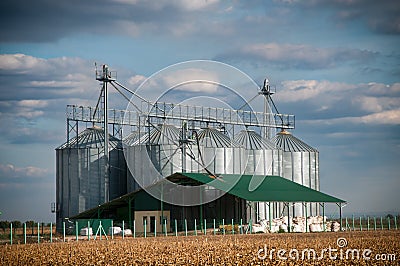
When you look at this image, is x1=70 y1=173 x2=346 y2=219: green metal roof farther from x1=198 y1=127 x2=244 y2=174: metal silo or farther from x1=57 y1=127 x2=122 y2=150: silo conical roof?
x1=57 y1=127 x2=122 y2=150: silo conical roof

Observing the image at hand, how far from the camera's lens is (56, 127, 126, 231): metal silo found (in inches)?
2842

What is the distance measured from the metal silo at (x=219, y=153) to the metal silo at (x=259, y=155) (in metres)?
1.81

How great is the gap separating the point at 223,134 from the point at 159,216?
12.9m

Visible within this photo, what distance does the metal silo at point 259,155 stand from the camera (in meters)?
76.8

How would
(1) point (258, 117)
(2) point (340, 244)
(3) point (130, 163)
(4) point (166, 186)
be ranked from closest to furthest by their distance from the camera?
(2) point (340, 244)
(4) point (166, 186)
(3) point (130, 163)
(1) point (258, 117)

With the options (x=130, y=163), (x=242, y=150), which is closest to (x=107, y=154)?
(x=130, y=163)

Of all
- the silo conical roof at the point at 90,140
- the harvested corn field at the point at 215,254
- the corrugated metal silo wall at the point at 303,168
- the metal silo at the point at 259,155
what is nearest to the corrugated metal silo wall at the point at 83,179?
the silo conical roof at the point at 90,140

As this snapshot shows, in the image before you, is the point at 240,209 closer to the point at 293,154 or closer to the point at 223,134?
the point at 223,134

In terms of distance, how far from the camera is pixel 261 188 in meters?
69.4

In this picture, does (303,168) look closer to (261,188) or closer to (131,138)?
(261,188)

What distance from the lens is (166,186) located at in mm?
67438

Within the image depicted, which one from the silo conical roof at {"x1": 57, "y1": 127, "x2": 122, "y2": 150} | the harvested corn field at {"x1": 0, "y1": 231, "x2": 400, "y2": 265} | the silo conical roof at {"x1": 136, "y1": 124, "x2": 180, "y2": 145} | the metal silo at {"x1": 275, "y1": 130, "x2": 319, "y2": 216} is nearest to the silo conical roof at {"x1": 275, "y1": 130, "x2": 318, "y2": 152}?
the metal silo at {"x1": 275, "y1": 130, "x2": 319, "y2": 216}

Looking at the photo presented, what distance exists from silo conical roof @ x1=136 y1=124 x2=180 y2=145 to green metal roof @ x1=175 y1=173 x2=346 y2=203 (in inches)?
214

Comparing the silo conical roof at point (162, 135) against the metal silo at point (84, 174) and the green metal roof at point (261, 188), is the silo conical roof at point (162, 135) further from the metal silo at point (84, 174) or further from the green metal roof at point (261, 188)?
the green metal roof at point (261, 188)
